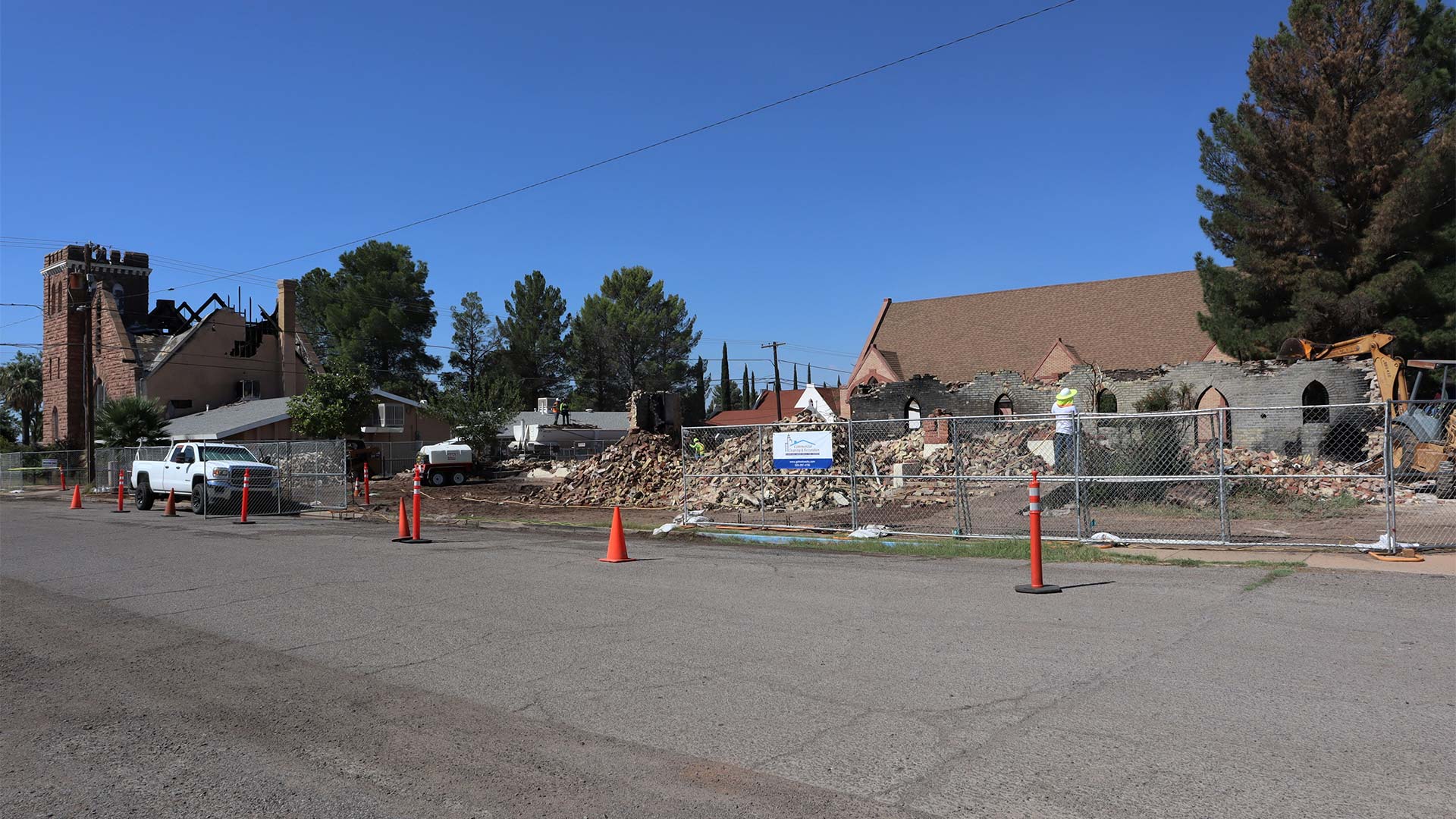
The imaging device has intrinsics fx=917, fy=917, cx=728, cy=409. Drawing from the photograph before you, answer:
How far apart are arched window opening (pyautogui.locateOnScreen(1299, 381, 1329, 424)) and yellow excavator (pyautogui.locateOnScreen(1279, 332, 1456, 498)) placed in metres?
1.13

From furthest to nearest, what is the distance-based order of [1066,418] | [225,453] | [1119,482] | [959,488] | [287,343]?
[287,343] → [225,453] → [1119,482] → [959,488] → [1066,418]

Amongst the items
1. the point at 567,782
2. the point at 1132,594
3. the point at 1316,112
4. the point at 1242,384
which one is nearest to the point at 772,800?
the point at 567,782

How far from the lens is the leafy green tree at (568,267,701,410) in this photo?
259 ft

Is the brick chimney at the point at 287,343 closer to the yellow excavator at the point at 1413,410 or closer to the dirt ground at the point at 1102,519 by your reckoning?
the dirt ground at the point at 1102,519

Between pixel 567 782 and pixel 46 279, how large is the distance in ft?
218

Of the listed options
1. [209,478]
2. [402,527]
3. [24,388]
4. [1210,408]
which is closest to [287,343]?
[24,388]

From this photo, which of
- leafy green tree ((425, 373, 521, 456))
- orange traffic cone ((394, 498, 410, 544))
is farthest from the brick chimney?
orange traffic cone ((394, 498, 410, 544))

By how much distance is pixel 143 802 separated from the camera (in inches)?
169

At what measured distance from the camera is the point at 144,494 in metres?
25.9

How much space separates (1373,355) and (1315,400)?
484cm

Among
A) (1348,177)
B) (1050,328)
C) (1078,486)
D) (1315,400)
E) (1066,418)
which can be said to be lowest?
(1078,486)

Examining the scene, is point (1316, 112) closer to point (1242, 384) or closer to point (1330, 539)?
point (1242, 384)

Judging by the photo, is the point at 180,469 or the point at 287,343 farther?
the point at 287,343

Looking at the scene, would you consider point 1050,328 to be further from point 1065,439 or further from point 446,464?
point 1065,439
